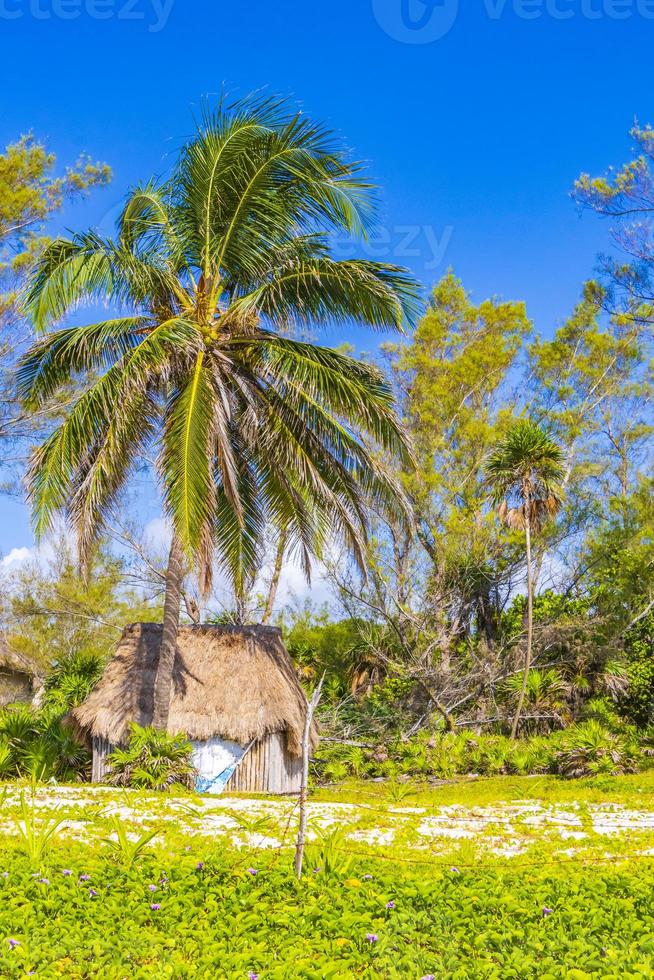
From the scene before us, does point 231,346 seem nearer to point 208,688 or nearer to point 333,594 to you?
point 208,688

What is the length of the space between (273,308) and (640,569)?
12536 mm

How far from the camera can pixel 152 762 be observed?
1163 centimetres

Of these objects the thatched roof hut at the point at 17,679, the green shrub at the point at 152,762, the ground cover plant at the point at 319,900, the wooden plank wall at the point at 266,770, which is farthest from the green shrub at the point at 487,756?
the thatched roof hut at the point at 17,679

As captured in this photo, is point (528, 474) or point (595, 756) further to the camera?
point (528, 474)

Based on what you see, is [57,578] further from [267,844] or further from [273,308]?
[267,844]

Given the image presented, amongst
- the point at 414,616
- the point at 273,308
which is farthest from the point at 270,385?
the point at 414,616

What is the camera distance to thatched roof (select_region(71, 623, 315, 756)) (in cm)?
1316

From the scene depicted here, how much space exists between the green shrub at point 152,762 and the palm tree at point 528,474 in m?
8.87

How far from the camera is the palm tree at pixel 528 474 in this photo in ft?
59.6

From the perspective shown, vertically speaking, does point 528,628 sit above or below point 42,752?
above

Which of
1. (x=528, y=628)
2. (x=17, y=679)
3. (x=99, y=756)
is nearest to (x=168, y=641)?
(x=99, y=756)

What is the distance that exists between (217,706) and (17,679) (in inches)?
625

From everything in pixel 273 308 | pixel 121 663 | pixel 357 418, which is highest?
pixel 273 308

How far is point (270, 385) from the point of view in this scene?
13.1 metres
